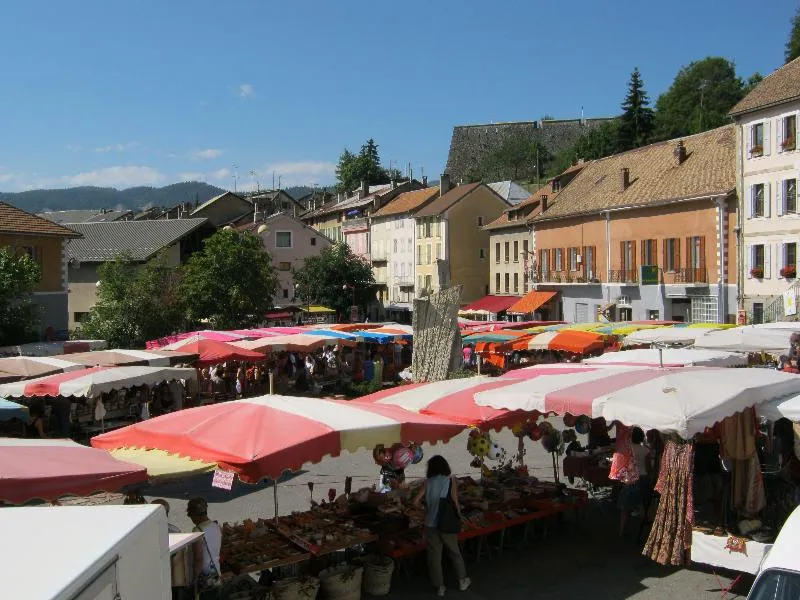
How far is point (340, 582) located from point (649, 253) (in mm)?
36674

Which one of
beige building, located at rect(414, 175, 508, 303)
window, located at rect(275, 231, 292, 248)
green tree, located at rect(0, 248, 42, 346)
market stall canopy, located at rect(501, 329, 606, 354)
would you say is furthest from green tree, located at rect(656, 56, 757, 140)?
green tree, located at rect(0, 248, 42, 346)

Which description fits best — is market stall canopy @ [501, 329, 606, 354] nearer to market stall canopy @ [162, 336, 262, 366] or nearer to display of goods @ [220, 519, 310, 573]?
market stall canopy @ [162, 336, 262, 366]

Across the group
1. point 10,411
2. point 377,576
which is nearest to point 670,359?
point 377,576

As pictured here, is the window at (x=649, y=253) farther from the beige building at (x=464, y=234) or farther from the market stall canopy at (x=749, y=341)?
the market stall canopy at (x=749, y=341)

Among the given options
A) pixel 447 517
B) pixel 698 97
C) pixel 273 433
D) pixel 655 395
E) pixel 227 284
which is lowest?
pixel 447 517

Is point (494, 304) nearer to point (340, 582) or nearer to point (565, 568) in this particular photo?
point (565, 568)

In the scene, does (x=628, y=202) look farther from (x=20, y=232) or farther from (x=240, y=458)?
(x=240, y=458)

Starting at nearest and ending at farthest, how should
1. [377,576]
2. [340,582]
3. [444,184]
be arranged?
1. [340,582]
2. [377,576]
3. [444,184]

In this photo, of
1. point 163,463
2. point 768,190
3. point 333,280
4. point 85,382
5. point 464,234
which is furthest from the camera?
point 464,234

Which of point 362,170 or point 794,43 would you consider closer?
point 794,43

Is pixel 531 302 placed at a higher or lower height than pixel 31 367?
higher

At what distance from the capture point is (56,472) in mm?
7164

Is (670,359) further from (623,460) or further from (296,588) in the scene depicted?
(296,588)

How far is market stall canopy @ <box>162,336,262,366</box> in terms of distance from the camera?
2264 cm
